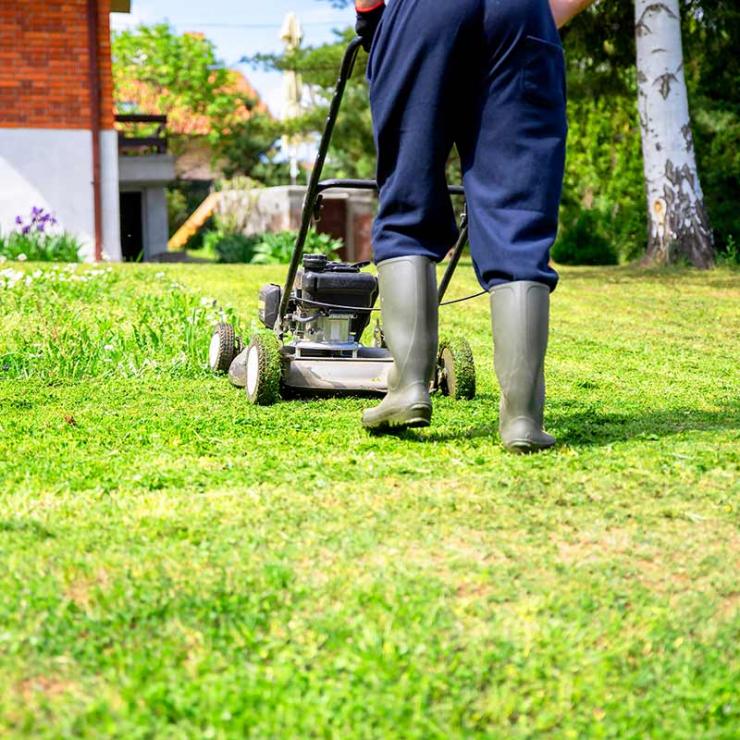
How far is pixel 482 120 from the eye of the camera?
3.15 metres

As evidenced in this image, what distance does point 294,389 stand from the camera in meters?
4.27

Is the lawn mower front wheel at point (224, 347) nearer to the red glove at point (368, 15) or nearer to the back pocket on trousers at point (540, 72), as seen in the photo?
the red glove at point (368, 15)

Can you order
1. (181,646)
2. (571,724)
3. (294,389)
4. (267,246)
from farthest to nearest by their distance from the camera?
(267,246) < (294,389) < (181,646) < (571,724)

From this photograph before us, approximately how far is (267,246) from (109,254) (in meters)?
2.07

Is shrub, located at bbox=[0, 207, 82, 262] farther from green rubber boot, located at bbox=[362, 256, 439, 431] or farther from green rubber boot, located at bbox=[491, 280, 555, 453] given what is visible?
green rubber boot, located at bbox=[491, 280, 555, 453]

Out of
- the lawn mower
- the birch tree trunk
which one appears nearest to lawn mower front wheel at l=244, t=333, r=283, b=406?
the lawn mower

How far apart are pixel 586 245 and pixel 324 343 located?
11.8 meters

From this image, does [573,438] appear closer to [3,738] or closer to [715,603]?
[715,603]

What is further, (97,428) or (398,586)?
(97,428)

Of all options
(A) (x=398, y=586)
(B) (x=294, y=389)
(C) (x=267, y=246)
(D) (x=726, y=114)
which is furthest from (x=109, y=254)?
(A) (x=398, y=586)

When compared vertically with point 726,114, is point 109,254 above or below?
below

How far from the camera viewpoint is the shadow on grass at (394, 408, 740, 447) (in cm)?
329

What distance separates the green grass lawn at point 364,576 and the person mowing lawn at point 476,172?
23cm

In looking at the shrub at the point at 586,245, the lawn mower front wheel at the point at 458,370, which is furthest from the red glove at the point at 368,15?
the shrub at the point at 586,245
